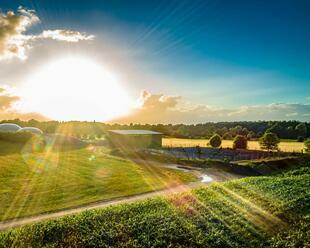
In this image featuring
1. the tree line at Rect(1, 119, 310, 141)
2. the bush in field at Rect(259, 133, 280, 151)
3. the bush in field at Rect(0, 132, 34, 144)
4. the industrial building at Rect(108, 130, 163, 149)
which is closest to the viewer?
the bush in field at Rect(259, 133, 280, 151)

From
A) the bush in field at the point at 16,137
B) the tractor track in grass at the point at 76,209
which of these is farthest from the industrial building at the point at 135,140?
the tractor track in grass at the point at 76,209

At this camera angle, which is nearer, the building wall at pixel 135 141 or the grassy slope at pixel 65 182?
the grassy slope at pixel 65 182

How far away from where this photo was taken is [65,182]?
101ft

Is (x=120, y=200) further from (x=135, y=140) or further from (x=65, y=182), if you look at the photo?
(x=135, y=140)

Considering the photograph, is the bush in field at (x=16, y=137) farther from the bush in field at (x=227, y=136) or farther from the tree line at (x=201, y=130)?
the bush in field at (x=227, y=136)

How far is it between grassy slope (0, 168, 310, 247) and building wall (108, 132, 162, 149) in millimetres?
51748

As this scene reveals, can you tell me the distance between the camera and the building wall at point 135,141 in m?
73.9

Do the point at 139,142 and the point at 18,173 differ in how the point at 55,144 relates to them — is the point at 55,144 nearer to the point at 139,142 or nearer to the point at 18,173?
the point at 139,142

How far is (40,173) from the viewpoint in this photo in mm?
35312

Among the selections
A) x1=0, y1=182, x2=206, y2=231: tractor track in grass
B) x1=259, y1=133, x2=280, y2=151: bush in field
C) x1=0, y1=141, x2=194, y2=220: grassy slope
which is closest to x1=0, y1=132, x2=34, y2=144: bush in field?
x1=0, y1=141, x2=194, y2=220: grassy slope

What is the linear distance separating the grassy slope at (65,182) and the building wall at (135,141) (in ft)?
94.2

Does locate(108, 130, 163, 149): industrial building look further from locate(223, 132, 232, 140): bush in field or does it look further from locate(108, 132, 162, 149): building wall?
locate(223, 132, 232, 140): bush in field

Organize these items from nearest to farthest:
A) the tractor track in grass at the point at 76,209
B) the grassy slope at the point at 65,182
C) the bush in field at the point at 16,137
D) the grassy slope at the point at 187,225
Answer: the grassy slope at the point at 187,225, the tractor track in grass at the point at 76,209, the grassy slope at the point at 65,182, the bush in field at the point at 16,137

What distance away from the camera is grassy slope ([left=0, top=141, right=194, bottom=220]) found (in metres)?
23.5
